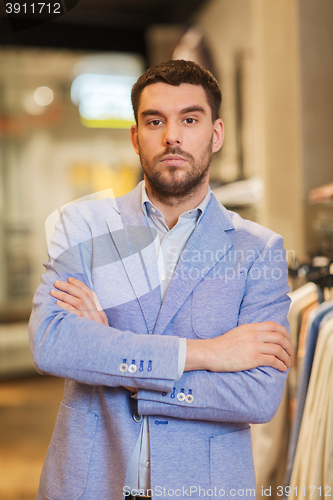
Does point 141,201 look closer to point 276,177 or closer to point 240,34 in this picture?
point 276,177

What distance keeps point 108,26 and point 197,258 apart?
458 cm

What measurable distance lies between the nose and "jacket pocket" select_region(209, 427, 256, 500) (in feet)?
2.29

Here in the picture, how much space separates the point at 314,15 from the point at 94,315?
2.01 meters

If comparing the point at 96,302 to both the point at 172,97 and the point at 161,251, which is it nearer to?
the point at 161,251

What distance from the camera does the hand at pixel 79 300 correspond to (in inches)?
43.1

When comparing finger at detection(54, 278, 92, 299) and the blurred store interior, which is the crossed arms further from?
the blurred store interior

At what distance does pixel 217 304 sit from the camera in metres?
1.11

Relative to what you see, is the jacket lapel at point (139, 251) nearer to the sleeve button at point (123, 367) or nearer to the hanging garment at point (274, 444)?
the sleeve button at point (123, 367)

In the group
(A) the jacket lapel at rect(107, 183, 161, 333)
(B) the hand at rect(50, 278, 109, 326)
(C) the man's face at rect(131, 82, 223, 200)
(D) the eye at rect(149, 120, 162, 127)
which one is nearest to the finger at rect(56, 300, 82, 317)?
(B) the hand at rect(50, 278, 109, 326)

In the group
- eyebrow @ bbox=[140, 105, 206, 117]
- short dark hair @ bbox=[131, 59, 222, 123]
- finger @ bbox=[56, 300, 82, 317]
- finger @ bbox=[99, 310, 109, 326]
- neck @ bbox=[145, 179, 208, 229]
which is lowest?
finger @ bbox=[99, 310, 109, 326]

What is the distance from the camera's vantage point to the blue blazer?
3.31 feet

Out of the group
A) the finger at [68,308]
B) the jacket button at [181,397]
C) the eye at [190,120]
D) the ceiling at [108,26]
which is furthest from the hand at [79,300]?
the ceiling at [108,26]

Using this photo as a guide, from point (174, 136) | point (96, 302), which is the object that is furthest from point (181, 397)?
point (174, 136)

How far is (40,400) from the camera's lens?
13.5 ft
